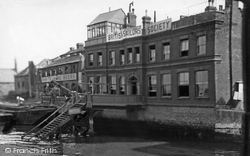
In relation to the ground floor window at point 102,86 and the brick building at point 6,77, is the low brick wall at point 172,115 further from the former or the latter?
the brick building at point 6,77

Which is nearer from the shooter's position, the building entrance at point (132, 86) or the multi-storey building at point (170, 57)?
the multi-storey building at point (170, 57)

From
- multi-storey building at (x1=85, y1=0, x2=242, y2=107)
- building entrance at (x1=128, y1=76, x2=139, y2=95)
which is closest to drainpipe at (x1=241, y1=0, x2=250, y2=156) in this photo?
multi-storey building at (x1=85, y1=0, x2=242, y2=107)

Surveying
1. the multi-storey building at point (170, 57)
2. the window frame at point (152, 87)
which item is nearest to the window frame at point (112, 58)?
the multi-storey building at point (170, 57)

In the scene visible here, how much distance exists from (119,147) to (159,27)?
37.5 feet

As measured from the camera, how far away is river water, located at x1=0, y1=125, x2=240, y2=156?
1441 centimetres

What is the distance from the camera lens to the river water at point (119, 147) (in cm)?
1441

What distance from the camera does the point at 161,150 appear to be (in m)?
15.7

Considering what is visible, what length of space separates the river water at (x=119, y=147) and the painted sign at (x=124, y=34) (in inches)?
401

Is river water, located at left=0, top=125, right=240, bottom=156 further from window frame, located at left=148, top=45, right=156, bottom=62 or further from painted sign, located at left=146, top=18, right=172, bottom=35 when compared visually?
painted sign, located at left=146, top=18, right=172, bottom=35

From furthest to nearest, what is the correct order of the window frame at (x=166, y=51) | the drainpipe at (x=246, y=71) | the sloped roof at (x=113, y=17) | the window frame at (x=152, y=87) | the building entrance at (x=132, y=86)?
the sloped roof at (x=113, y=17) → the building entrance at (x=132, y=86) → the window frame at (x=152, y=87) → the window frame at (x=166, y=51) → the drainpipe at (x=246, y=71)

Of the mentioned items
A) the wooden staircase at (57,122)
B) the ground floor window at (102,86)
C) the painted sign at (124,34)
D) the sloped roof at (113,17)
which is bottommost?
the wooden staircase at (57,122)

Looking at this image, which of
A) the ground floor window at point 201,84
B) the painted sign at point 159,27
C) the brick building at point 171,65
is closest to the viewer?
the brick building at point 171,65

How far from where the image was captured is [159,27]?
23.0 meters

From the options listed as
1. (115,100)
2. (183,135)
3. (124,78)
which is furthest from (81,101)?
(183,135)
